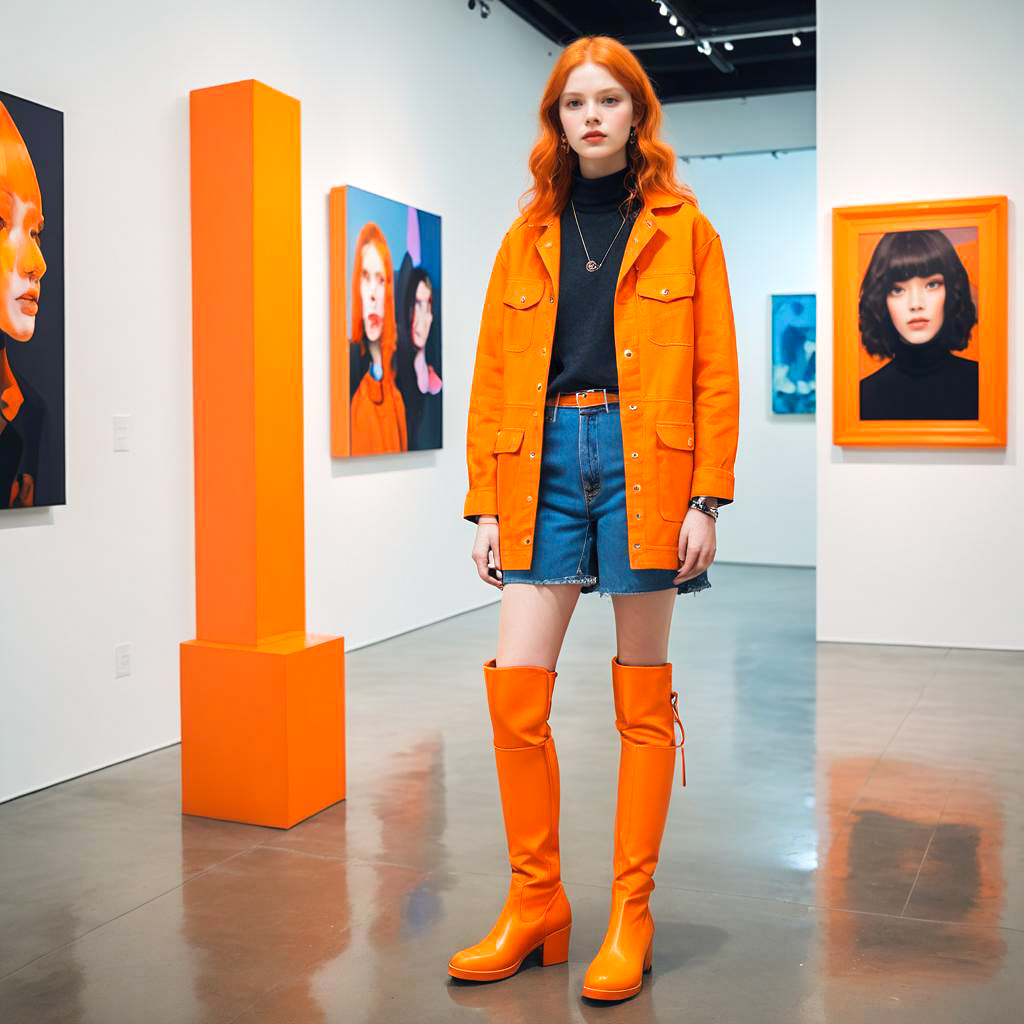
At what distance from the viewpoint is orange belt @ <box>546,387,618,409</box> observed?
2385 millimetres

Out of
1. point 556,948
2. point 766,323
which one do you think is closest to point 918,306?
point 766,323

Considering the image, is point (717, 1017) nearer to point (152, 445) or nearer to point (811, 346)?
point (152, 445)

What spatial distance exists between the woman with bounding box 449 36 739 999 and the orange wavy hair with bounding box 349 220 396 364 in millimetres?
3725

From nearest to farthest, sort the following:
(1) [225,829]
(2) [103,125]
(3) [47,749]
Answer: (1) [225,829], (3) [47,749], (2) [103,125]

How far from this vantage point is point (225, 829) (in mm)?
3439

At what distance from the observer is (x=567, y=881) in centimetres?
301

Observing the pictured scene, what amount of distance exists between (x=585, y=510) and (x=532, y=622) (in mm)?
235

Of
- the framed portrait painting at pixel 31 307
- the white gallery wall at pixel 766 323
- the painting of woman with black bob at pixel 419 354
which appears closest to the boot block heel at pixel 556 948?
the framed portrait painting at pixel 31 307

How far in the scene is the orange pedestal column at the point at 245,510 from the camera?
3475 millimetres

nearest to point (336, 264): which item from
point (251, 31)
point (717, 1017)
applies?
point (251, 31)

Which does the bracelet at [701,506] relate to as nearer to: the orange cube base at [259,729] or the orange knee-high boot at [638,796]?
the orange knee-high boot at [638,796]

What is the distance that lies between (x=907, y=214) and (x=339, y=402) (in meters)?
2.95

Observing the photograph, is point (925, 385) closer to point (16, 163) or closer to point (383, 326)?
point (383, 326)

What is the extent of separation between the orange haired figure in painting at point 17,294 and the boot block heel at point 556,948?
2.19 meters
